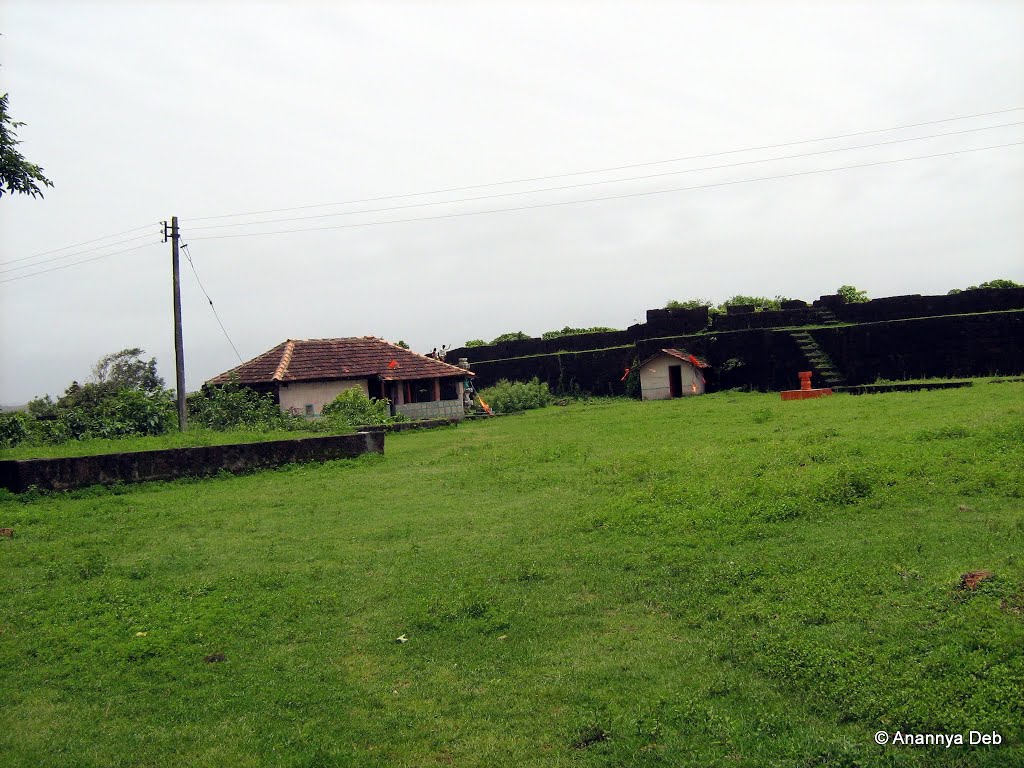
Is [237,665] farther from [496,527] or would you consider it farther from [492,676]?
[496,527]

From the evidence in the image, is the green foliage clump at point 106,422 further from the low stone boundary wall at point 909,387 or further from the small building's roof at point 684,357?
the low stone boundary wall at point 909,387

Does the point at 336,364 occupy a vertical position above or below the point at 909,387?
above

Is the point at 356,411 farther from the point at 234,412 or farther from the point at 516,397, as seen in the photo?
the point at 516,397

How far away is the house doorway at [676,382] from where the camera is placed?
26.1m

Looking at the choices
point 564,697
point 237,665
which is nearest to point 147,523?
point 237,665

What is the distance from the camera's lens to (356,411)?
893 inches

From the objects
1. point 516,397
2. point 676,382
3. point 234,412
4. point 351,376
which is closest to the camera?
point 234,412

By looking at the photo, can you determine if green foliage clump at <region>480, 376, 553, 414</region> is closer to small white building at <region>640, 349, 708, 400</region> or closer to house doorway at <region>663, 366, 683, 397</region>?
small white building at <region>640, 349, 708, 400</region>

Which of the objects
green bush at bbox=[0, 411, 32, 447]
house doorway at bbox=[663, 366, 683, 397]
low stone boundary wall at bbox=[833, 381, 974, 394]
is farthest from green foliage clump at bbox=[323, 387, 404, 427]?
low stone boundary wall at bbox=[833, 381, 974, 394]

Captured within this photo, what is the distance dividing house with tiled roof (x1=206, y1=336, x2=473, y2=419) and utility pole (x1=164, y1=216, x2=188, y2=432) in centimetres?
310

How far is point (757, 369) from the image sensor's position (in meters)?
25.2

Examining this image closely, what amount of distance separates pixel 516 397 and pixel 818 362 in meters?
9.14

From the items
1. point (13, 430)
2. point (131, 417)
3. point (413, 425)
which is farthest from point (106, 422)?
point (413, 425)

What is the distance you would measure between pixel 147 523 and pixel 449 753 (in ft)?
23.2
